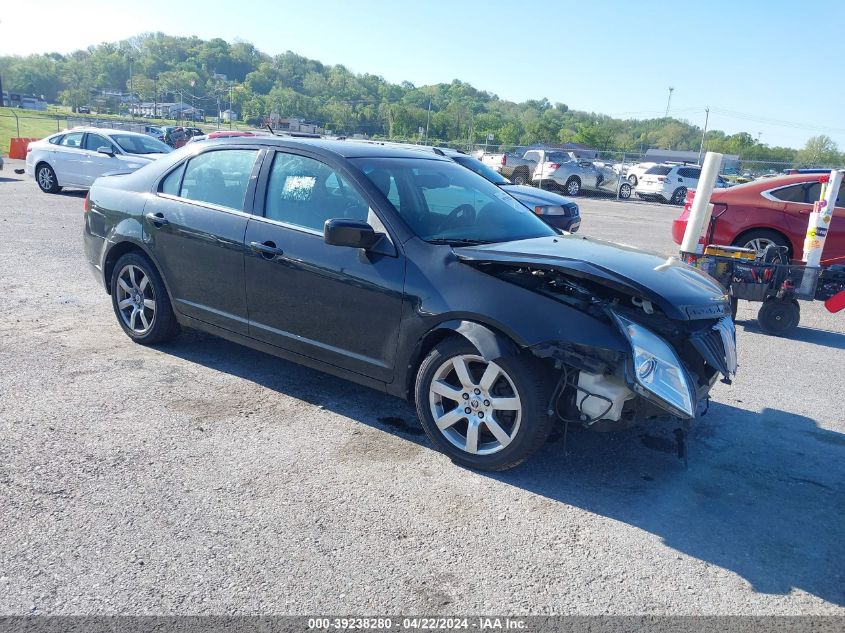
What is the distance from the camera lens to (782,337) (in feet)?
23.8

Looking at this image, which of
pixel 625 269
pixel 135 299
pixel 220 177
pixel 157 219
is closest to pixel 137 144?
pixel 135 299

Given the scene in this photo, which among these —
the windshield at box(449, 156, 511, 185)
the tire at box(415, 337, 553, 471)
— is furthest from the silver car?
the tire at box(415, 337, 553, 471)

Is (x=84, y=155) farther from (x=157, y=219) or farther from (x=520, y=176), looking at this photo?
(x=520, y=176)

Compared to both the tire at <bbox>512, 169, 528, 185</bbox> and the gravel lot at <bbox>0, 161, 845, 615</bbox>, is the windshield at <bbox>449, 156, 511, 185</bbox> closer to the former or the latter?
the gravel lot at <bbox>0, 161, 845, 615</bbox>

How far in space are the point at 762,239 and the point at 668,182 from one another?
1985 centimetres

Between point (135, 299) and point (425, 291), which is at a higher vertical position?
point (425, 291)

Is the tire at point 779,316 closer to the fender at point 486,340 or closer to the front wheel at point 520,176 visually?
the fender at point 486,340

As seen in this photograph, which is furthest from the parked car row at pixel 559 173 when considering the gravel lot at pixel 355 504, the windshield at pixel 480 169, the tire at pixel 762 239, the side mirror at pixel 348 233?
the side mirror at pixel 348 233

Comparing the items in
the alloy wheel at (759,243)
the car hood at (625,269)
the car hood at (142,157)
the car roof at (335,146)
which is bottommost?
the alloy wheel at (759,243)

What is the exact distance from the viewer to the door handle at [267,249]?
444cm

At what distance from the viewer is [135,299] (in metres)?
5.52

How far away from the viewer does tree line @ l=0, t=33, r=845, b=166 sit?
78.5 metres

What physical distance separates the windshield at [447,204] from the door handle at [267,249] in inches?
29.6

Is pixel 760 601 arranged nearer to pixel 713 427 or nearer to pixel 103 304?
pixel 713 427
